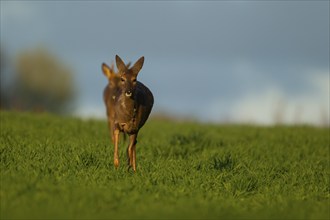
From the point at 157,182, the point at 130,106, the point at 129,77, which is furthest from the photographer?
the point at 130,106

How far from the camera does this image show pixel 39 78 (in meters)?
41.8

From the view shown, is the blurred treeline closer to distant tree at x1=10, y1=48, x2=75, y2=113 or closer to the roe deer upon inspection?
distant tree at x1=10, y1=48, x2=75, y2=113

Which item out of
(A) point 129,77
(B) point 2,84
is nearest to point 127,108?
→ (A) point 129,77

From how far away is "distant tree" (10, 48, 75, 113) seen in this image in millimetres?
41375

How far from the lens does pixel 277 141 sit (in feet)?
61.4

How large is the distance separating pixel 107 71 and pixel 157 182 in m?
→ 8.99

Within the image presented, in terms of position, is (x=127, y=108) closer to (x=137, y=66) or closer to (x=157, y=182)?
(x=137, y=66)

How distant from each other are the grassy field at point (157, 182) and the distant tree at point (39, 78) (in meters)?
25.9

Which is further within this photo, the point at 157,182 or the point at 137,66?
the point at 137,66

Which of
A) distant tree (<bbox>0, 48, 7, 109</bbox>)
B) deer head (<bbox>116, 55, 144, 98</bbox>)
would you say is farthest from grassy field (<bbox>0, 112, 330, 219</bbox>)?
distant tree (<bbox>0, 48, 7, 109</bbox>)

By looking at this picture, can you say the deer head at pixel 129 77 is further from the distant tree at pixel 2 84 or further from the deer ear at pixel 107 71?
the distant tree at pixel 2 84

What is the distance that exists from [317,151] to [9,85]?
28.5 m

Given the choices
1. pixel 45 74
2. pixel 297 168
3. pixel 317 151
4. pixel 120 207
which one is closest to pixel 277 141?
pixel 317 151

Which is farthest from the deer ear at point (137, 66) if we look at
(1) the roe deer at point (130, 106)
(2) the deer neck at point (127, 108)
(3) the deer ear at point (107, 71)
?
(3) the deer ear at point (107, 71)
